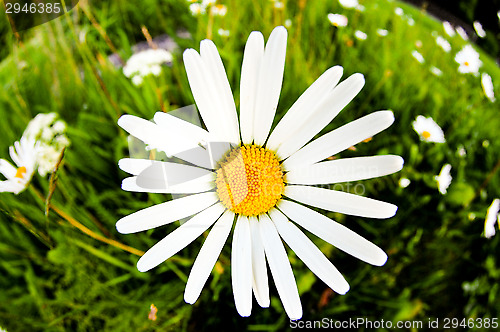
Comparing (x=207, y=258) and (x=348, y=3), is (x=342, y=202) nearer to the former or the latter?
(x=207, y=258)

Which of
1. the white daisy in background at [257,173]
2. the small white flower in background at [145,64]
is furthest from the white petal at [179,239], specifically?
the small white flower in background at [145,64]

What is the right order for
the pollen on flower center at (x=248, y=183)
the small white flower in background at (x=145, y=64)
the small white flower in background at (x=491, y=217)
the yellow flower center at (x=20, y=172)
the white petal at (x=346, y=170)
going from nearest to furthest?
the white petal at (x=346, y=170), the pollen on flower center at (x=248, y=183), the yellow flower center at (x=20, y=172), the small white flower in background at (x=491, y=217), the small white flower in background at (x=145, y=64)

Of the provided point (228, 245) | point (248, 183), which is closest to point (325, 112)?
point (248, 183)

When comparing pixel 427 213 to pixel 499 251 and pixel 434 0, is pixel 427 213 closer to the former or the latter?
pixel 499 251

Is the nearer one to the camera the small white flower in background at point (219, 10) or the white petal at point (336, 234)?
the white petal at point (336, 234)

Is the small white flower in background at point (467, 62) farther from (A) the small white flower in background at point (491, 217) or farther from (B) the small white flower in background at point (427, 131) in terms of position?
(A) the small white flower in background at point (491, 217)
